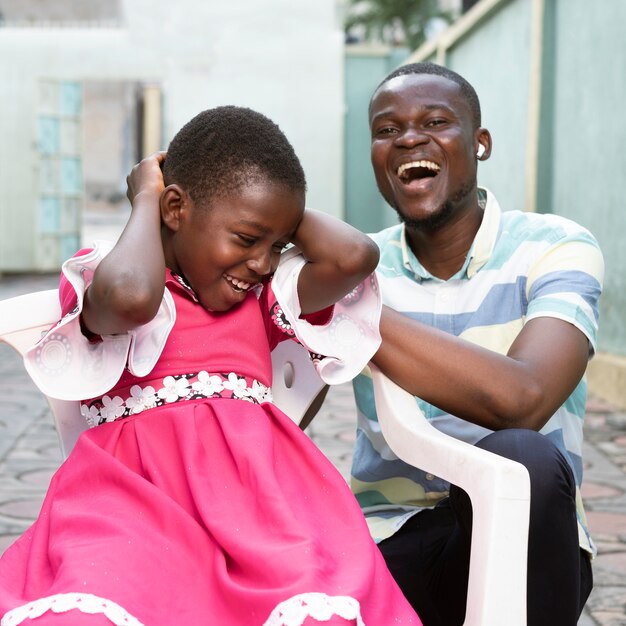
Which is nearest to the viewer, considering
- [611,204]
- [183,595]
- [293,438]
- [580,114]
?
[183,595]

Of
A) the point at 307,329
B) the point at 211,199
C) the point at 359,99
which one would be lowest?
the point at 359,99

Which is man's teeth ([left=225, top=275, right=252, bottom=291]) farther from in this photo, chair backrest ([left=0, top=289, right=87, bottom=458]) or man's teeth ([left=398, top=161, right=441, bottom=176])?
man's teeth ([left=398, top=161, right=441, bottom=176])

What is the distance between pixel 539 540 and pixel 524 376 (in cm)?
31

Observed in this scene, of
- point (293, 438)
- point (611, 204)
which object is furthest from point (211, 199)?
point (611, 204)

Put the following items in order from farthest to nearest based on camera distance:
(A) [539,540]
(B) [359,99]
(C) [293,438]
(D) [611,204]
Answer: (B) [359,99]
(D) [611,204]
(C) [293,438]
(A) [539,540]

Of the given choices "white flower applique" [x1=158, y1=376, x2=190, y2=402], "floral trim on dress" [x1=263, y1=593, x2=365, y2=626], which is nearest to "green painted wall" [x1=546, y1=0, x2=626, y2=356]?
"white flower applique" [x1=158, y1=376, x2=190, y2=402]

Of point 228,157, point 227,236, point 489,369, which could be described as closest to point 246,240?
point 227,236

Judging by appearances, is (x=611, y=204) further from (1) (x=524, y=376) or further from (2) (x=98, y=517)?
(2) (x=98, y=517)

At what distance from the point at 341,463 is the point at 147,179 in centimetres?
234

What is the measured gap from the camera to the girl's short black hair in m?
1.86

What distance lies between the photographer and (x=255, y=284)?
1953mm

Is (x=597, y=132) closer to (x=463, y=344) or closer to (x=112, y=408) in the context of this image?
(x=463, y=344)

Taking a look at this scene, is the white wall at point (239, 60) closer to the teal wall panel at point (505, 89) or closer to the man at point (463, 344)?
the teal wall panel at point (505, 89)

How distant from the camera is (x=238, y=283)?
6.23 ft
